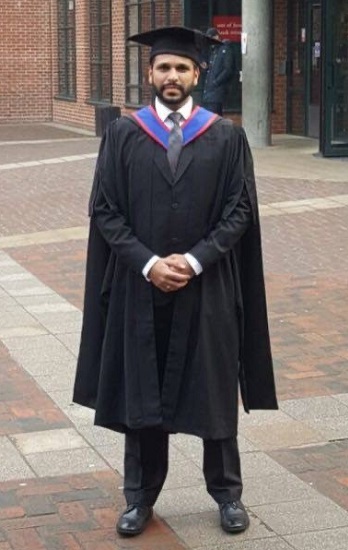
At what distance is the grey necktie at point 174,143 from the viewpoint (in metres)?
4.50

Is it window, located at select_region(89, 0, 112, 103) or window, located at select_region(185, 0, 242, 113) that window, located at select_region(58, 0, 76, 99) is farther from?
window, located at select_region(185, 0, 242, 113)

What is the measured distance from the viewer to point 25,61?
28562mm

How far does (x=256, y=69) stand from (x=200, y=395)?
14697 millimetres

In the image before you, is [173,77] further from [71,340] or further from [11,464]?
[71,340]

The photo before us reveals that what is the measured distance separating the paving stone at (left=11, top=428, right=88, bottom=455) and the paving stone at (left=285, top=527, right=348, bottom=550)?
4.79 feet

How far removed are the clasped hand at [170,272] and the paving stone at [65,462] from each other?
138 centimetres

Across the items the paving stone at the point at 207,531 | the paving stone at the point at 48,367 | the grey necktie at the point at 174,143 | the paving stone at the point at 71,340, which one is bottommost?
the paving stone at the point at 207,531

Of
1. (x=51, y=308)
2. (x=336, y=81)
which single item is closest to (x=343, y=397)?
(x=51, y=308)

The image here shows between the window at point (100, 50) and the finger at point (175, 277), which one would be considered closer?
the finger at point (175, 277)

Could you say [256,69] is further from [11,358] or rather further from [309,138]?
[11,358]

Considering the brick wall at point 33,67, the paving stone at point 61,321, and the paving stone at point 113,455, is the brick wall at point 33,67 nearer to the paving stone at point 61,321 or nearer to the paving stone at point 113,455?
the paving stone at point 61,321

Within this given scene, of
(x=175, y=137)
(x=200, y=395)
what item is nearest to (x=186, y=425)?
(x=200, y=395)

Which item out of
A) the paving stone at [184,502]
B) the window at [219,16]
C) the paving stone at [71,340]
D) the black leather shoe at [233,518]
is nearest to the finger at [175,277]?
the black leather shoe at [233,518]

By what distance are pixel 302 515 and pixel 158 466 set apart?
25.2 inches
